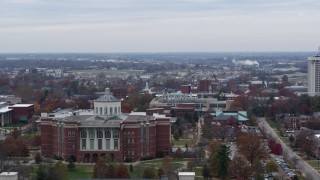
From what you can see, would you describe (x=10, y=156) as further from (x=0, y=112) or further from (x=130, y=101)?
(x=130, y=101)

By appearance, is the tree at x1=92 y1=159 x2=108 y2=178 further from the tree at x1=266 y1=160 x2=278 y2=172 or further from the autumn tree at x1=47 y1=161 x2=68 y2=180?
the tree at x1=266 y1=160 x2=278 y2=172

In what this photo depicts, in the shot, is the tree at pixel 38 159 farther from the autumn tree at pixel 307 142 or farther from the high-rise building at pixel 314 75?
the high-rise building at pixel 314 75

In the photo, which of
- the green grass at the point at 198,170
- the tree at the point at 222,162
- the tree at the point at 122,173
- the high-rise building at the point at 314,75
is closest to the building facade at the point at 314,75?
the high-rise building at the point at 314,75

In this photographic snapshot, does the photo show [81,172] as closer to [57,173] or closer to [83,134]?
[83,134]

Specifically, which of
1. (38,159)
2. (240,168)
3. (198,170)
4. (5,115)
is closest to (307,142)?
(198,170)

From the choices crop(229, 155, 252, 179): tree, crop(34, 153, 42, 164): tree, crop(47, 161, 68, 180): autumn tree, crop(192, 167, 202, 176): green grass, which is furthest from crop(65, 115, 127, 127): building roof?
crop(229, 155, 252, 179): tree

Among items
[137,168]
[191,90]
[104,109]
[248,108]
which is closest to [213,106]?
[248,108]
